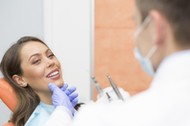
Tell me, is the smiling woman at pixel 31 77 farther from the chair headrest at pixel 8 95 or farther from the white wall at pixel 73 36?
the white wall at pixel 73 36

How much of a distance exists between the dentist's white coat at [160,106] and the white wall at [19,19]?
1.49 m

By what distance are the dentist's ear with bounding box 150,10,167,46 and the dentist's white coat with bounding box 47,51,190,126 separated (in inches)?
1.7

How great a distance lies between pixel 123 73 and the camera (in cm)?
201

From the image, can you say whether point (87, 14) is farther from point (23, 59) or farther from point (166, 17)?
point (166, 17)

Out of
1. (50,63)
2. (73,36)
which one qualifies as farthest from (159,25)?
(73,36)

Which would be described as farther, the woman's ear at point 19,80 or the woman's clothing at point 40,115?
the woman's ear at point 19,80

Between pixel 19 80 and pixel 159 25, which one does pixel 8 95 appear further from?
pixel 159 25

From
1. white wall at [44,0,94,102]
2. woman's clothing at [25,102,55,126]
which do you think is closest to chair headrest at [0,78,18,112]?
woman's clothing at [25,102,55,126]

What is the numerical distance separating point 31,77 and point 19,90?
106 millimetres

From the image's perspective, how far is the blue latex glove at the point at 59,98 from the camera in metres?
1.49

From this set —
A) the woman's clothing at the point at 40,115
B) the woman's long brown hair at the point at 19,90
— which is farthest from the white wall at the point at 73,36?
the woman's clothing at the point at 40,115

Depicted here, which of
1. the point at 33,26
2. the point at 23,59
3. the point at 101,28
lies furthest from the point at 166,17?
the point at 33,26

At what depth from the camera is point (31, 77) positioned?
1660 mm

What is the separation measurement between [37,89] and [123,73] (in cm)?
58
